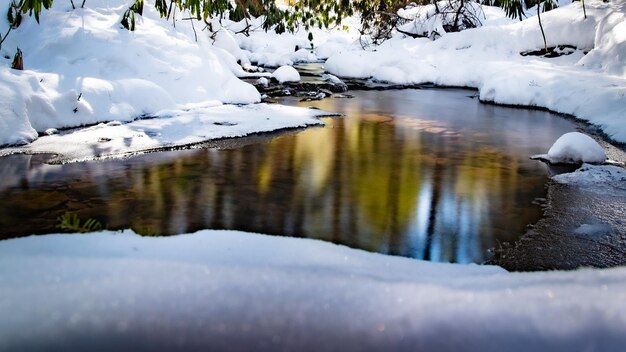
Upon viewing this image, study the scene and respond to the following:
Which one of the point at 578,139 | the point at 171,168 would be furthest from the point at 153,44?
the point at 578,139

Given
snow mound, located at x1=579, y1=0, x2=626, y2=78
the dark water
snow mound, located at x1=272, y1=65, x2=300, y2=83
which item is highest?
snow mound, located at x1=579, y1=0, x2=626, y2=78

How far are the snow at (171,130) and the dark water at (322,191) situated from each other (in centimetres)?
32

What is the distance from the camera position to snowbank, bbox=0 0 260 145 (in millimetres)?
5535

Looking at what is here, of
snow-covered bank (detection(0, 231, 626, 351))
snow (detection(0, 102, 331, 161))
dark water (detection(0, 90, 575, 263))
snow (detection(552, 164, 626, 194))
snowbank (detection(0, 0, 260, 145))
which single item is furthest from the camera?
snowbank (detection(0, 0, 260, 145))

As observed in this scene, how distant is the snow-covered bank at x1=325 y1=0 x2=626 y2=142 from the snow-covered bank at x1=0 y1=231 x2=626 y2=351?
5.04 meters

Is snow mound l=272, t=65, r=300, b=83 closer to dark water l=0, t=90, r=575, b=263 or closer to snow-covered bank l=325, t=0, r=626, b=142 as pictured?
snow-covered bank l=325, t=0, r=626, b=142

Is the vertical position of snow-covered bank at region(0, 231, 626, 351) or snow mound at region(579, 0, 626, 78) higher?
snow mound at region(579, 0, 626, 78)

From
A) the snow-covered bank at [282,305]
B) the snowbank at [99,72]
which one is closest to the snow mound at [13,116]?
the snowbank at [99,72]

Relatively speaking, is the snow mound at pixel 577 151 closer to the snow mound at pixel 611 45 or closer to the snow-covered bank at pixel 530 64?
the snow-covered bank at pixel 530 64

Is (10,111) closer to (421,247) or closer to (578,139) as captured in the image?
(421,247)

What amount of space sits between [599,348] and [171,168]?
3.82 meters

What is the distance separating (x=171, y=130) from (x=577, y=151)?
4.66 meters

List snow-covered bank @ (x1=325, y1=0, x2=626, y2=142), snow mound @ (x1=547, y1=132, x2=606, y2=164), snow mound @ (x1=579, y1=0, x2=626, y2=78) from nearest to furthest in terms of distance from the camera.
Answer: snow mound @ (x1=547, y1=132, x2=606, y2=164), snow-covered bank @ (x1=325, y1=0, x2=626, y2=142), snow mound @ (x1=579, y1=0, x2=626, y2=78)

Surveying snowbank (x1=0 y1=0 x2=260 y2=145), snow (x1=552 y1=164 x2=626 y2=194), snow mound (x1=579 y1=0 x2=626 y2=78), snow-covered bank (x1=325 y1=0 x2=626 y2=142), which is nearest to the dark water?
snow (x1=552 y1=164 x2=626 y2=194)
